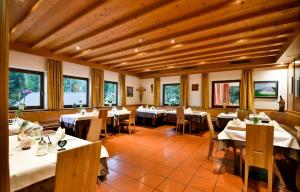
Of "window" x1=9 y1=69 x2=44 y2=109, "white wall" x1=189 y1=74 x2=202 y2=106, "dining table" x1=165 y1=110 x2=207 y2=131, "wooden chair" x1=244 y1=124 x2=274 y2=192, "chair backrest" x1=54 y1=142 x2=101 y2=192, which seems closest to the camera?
"chair backrest" x1=54 y1=142 x2=101 y2=192

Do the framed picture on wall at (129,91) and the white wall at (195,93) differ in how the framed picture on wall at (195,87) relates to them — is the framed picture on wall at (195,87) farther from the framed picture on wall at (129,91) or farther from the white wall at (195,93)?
the framed picture on wall at (129,91)

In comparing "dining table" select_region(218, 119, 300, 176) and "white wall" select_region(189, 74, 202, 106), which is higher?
"white wall" select_region(189, 74, 202, 106)

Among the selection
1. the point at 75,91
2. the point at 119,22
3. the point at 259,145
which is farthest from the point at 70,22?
the point at 259,145

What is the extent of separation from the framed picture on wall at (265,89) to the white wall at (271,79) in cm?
11

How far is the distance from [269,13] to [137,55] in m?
3.78

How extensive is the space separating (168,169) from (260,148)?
5.03ft

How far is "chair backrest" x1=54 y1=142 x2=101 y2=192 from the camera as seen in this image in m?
1.18

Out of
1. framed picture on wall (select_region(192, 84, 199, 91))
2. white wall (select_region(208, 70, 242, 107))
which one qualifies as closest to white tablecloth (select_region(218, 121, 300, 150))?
white wall (select_region(208, 70, 242, 107))

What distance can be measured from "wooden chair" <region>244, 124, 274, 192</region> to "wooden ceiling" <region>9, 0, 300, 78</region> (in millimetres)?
1900

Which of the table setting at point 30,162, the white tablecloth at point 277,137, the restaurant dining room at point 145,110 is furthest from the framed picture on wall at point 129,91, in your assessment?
the table setting at point 30,162

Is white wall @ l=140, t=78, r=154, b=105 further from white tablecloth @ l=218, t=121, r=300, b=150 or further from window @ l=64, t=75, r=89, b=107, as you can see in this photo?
white tablecloth @ l=218, t=121, r=300, b=150

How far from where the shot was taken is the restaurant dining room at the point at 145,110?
57.0 inches

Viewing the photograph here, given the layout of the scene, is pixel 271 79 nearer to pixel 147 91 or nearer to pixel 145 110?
pixel 145 110

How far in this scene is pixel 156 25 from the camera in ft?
10.8
